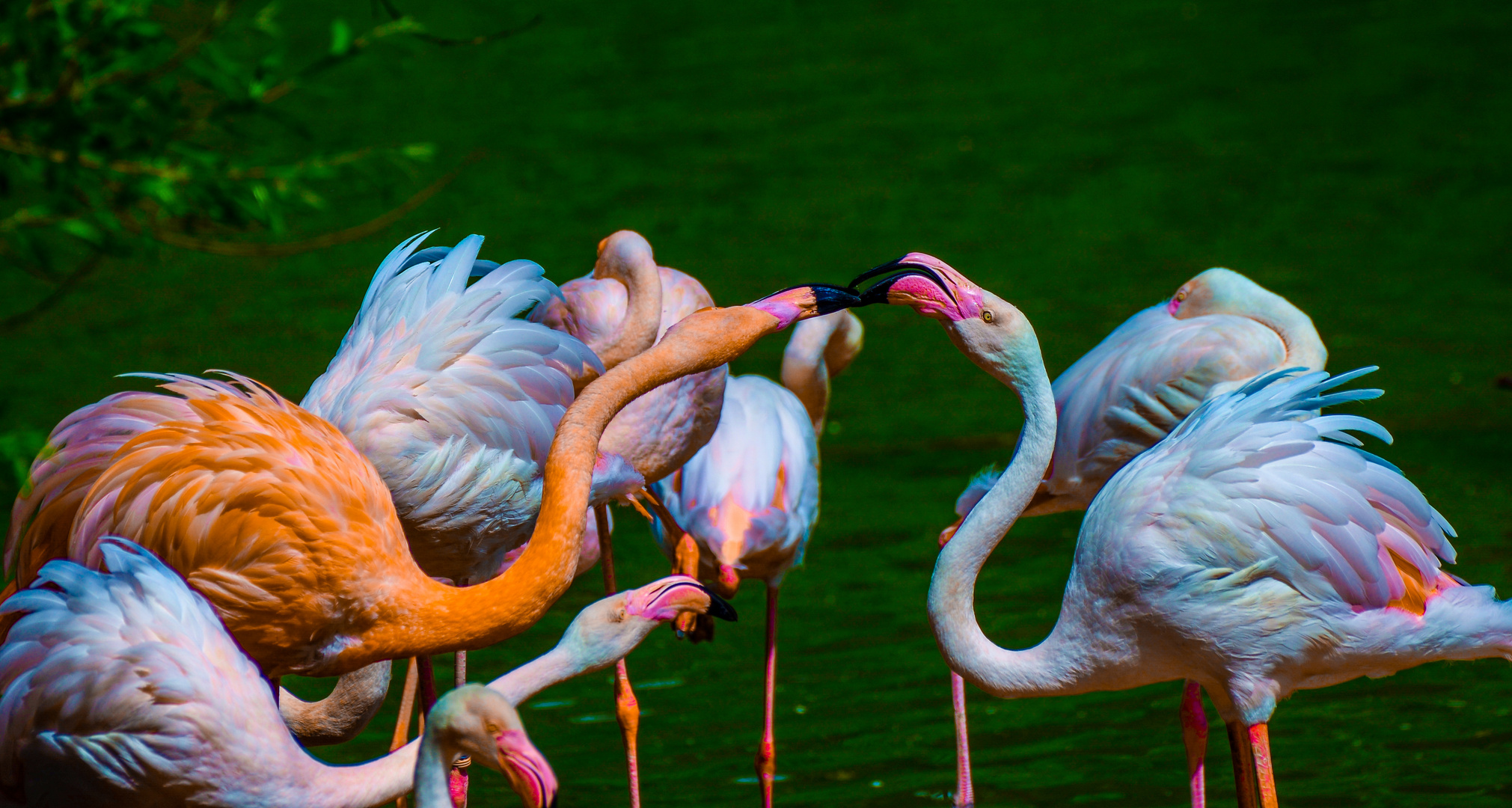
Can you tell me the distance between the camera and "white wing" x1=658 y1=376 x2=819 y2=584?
14.5ft

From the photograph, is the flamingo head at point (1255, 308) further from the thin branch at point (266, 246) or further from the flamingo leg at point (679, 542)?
the thin branch at point (266, 246)

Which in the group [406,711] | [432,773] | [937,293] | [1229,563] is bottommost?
[406,711]

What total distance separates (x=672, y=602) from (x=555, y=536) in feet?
0.80

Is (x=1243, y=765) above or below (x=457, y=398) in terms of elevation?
below

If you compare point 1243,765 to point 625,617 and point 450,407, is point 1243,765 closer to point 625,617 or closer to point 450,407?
point 625,617

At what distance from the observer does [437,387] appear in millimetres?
3629

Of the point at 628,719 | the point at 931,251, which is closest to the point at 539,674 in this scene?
the point at 628,719

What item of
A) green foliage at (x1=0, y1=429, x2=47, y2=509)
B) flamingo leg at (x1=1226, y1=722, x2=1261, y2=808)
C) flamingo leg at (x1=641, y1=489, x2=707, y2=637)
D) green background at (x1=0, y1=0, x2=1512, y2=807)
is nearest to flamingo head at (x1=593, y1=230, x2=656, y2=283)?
flamingo leg at (x1=641, y1=489, x2=707, y2=637)

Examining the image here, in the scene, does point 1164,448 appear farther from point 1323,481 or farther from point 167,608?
point 167,608

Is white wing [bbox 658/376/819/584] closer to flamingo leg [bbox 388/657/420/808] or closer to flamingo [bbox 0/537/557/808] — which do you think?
flamingo leg [bbox 388/657/420/808]

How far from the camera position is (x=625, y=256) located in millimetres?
4285

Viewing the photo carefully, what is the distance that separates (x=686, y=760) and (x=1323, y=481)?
192 cm

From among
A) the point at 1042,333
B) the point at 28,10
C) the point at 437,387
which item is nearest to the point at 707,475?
the point at 437,387

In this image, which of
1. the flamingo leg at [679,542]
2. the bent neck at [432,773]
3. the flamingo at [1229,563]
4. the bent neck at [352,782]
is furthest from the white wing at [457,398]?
the bent neck at [432,773]
